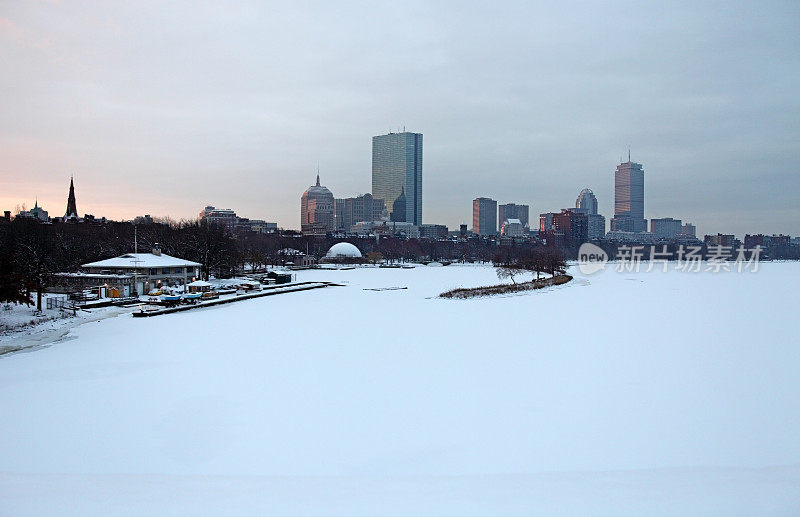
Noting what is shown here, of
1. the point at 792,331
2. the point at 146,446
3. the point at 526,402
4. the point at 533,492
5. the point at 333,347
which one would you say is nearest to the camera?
the point at 533,492

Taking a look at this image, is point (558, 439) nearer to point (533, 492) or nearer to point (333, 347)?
point (533, 492)

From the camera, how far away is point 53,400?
39.7 feet

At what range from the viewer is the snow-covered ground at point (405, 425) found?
25.6 feet

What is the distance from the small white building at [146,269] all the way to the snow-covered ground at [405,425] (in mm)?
19387

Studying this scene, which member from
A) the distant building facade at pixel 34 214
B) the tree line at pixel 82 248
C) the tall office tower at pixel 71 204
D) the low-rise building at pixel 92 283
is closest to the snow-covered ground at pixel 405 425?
the tree line at pixel 82 248

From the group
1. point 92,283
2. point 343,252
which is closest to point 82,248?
point 92,283

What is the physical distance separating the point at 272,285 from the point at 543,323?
101 feet

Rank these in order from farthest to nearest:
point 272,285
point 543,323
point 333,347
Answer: point 272,285 → point 543,323 → point 333,347

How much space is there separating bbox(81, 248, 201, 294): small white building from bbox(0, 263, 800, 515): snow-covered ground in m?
19.4

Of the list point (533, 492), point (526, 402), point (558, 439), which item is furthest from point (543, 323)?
point (533, 492)

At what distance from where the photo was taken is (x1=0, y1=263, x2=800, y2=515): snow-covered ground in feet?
25.6

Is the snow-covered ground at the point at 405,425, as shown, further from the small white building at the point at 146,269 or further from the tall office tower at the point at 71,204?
the tall office tower at the point at 71,204

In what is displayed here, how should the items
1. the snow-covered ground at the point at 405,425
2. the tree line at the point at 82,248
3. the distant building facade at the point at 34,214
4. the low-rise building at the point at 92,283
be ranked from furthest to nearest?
the distant building facade at the point at 34,214 → the low-rise building at the point at 92,283 → the tree line at the point at 82,248 → the snow-covered ground at the point at 405,425

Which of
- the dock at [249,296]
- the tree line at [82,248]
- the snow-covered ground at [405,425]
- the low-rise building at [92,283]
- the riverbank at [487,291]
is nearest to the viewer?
the snow-covered ground at [405,425]
